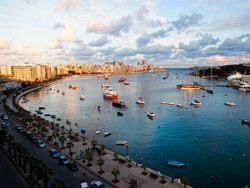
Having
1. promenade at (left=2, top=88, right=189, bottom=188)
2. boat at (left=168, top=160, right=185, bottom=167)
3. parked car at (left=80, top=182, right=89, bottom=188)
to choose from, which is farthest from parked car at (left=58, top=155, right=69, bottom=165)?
boat at (left=168, top=160, right=185, bottom=167)

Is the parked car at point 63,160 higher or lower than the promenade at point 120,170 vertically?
higher

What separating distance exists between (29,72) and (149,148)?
159 m

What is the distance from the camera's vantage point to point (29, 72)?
536 ft

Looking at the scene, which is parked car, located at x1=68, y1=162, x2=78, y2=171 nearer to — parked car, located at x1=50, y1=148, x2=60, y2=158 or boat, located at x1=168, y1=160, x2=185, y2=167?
parked car, located at x1=50, y1=148, x2=60, y2=158

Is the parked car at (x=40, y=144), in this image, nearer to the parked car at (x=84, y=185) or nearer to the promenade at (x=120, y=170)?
the promenade at (x=120, y=170)

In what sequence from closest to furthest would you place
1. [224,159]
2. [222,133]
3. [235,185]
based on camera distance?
[235,185] → [224,159] → [222,133]

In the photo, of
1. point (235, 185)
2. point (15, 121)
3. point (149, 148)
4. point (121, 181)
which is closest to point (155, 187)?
point (121, 181)

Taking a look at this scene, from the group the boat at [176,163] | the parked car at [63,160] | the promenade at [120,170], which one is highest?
the parked car at [63,160]

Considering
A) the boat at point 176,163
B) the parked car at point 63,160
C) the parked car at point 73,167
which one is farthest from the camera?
the boat at point 176,163

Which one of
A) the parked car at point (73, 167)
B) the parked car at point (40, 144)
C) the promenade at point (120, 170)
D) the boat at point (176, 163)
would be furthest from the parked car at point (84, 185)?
the parked car at point (40, 144)

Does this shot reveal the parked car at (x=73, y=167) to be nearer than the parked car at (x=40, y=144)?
Yes

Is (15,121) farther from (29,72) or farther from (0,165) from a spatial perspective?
(29,72)

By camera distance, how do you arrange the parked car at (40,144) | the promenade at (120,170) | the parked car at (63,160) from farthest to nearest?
the parked car at (40,144)
the parked car at (63,160)
the promenade at (120,170)

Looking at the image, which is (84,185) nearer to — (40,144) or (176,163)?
(176,163)
